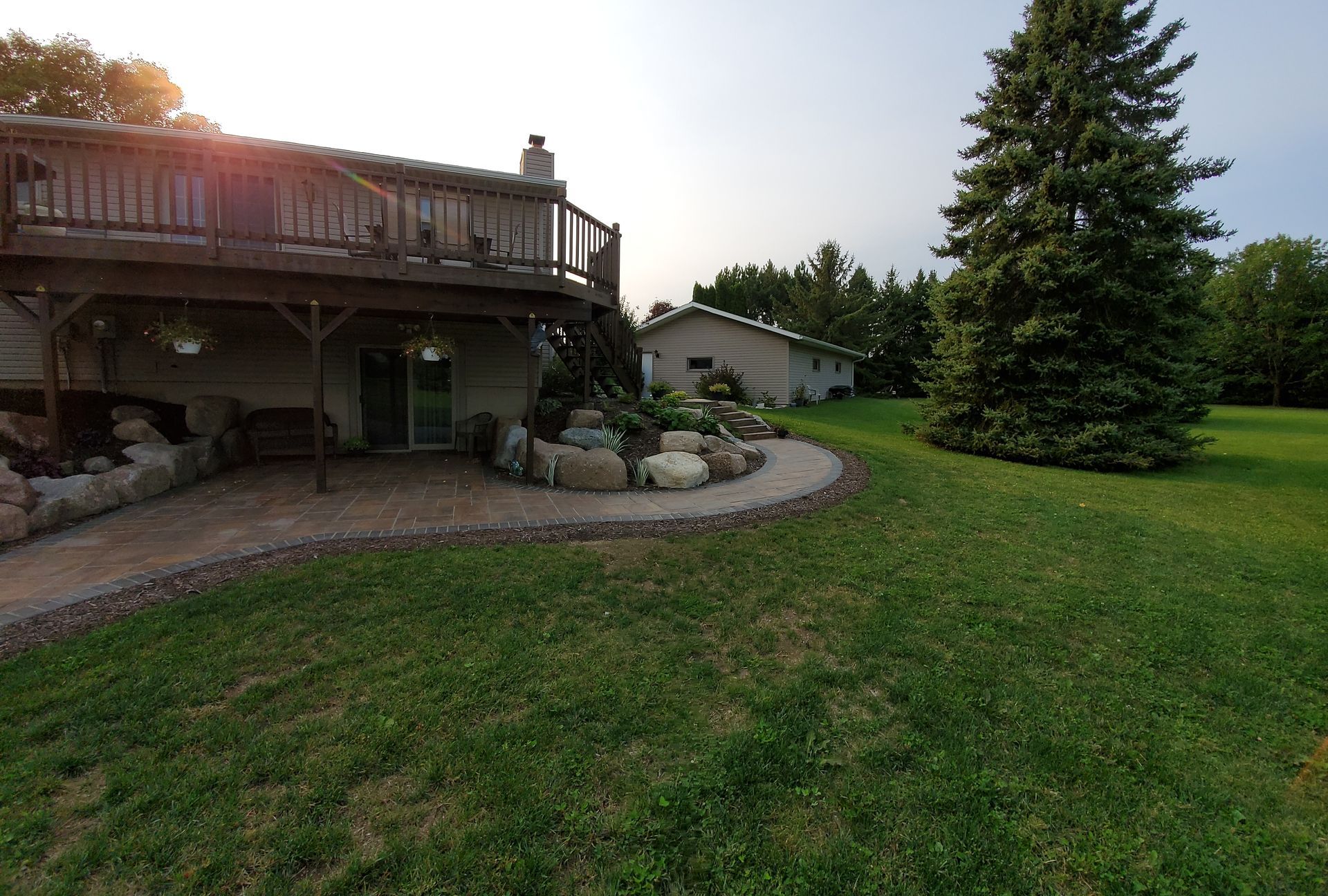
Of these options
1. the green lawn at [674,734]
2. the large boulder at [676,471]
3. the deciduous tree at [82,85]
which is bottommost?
the green lawn at [674,734]

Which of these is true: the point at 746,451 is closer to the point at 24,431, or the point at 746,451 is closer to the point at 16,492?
the point at 16,492

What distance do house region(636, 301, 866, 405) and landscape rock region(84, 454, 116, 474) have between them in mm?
17005

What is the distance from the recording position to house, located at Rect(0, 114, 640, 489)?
5.91 metres

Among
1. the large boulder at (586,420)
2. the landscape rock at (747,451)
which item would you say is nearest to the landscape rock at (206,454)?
the large boulder at (586,420)

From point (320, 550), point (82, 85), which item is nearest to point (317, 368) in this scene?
point (320, 550)

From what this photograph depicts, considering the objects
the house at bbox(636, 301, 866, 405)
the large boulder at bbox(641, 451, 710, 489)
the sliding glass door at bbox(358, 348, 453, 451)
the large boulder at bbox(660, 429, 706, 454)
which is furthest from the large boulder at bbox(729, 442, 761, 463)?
the house at bbox(636, 301, 866, 405)

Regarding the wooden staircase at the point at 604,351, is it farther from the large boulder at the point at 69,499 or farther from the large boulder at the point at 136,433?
the large boulder at the point at 69,499

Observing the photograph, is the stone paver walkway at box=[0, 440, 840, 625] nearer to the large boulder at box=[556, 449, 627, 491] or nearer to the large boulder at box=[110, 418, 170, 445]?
the large boulder at box=[556, 449, 627, 491]

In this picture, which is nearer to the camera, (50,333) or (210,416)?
(50,333)

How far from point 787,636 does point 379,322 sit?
889cm

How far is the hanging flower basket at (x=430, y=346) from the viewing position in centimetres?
773

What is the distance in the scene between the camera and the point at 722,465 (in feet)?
25.5

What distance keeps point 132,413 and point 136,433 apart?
60cm

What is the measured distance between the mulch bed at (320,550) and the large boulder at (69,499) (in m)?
2.36
